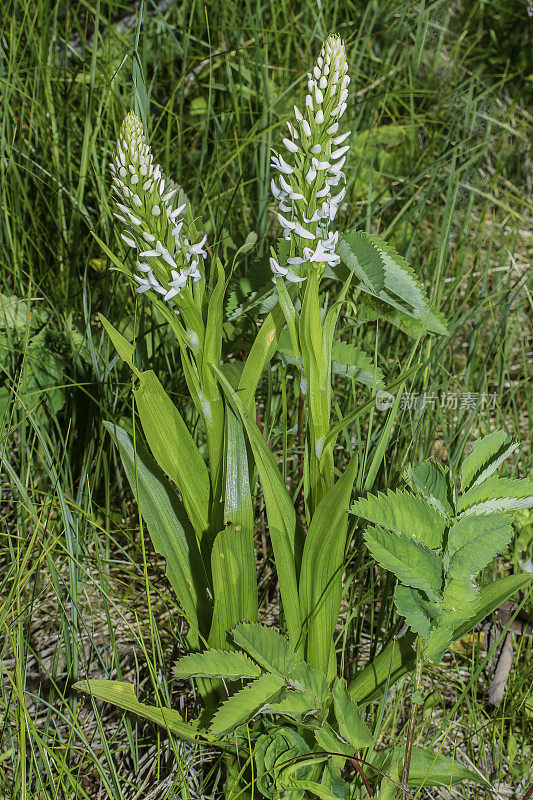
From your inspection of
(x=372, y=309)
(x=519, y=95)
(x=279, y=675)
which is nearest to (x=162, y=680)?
(x=279, y=675)

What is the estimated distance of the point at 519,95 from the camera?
2.93 metres

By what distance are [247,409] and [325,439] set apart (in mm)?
134

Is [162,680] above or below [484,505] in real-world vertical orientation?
below

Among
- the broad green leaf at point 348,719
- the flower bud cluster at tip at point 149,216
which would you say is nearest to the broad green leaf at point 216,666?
the broad green leaf at point 348,719

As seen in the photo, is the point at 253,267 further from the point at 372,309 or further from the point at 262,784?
the point at 262,784

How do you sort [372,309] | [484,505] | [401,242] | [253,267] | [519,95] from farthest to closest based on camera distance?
[519,95]
[401,242]
[372,309]
[253,267]
[484,505]

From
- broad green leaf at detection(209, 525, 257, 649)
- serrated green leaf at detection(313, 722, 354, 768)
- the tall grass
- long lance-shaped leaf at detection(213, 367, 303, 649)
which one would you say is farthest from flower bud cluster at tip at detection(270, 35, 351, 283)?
serrated green leaf at detection(313, 722, 354, 768)

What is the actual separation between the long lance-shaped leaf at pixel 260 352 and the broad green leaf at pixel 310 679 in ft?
1.39

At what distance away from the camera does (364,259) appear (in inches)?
42.2

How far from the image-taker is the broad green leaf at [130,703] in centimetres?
108

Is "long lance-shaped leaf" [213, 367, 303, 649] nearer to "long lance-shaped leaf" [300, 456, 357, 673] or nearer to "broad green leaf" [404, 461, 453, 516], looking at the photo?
"long lance-shaped leaf" [300, 456, 357, 673]

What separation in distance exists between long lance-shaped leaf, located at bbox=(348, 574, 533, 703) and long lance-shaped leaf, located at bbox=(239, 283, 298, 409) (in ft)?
1.53

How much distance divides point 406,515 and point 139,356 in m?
0.84

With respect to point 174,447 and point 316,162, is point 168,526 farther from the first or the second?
point 316,162
